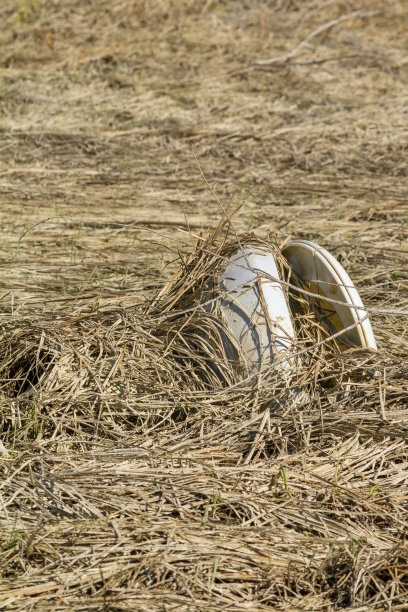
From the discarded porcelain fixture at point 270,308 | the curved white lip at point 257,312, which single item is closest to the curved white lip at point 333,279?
the discarded porcelain fixture at point 270,308

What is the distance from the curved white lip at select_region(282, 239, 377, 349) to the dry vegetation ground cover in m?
0.08

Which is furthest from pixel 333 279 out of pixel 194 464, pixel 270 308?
pixel 194 464

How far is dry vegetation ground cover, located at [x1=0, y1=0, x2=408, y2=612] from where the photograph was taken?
209 cm

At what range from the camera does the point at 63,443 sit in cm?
262

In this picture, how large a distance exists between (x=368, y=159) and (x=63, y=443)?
4091 millimetres

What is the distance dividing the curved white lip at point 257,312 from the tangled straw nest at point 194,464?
0.07m

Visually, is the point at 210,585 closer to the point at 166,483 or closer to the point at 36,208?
the point at 166,483

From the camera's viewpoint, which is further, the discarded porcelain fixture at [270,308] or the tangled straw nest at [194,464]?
the discarded porcelain fixture at [270,308]

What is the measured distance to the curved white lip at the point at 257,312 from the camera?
2736 millimetres

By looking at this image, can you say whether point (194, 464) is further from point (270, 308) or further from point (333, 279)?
point (333, 279)

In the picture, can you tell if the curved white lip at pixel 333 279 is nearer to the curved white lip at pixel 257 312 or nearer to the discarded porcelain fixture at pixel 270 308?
the discarded porcelain fixture at pixel 270 308

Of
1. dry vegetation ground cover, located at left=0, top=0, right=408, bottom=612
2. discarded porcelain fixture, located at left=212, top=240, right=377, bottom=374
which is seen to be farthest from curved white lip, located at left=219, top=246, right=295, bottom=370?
Result: dry vegetation ground cover, located at left=0, top=0, right=408, bottom=612

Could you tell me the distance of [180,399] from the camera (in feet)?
9.26

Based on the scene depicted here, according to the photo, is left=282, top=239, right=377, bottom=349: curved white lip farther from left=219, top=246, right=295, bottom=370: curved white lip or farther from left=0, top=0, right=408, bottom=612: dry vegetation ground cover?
left=219, top=246, right=295, bottom=370: curved white lip
